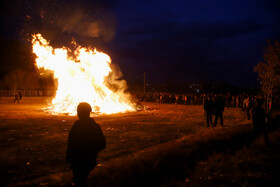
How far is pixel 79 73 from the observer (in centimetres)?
2295

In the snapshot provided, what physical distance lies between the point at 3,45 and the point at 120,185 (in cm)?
6592

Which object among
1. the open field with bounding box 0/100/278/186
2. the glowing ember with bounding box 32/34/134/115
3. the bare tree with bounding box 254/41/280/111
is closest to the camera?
the open field with bounding box 0/100/278/186

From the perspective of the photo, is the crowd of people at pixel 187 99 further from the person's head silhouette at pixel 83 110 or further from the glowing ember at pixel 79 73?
the person's head silhouette at pixel 83 110

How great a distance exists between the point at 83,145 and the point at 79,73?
2030cm

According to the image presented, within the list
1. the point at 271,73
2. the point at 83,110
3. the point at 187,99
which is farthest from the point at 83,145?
the point at 187,99

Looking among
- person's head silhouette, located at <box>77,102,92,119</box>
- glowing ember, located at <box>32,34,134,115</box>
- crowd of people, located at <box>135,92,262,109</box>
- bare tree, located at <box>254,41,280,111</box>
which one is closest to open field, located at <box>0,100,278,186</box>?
person's head silhouette, located at <box>77,102,92,119</box>

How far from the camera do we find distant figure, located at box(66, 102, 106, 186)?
144 inches

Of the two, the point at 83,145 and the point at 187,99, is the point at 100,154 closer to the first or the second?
the point at 83,145

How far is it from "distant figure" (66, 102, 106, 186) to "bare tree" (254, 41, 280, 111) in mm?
13629

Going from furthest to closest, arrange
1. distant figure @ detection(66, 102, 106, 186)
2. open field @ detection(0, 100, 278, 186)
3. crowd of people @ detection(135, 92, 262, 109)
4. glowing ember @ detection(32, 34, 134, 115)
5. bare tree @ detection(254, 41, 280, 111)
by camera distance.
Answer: crowd of people @ detection(135, 92, 262, 109) < glowing ember @ detection(32, 34, 134, 115) < bare tree @ detection(254, 41, 280, 111) < open field @ detection(0, 100, 278, 186) < distant figure @ detection(66, 102, 106, 186)

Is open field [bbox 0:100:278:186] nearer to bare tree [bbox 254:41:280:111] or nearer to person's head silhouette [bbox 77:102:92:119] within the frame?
person's head silhouette [bbox 77:102:92:119]

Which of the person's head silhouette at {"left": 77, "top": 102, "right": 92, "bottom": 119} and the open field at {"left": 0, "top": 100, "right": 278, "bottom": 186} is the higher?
the person's head silhouette at {"left": 77, "top": 102, "right": 92, "bottom": 119}

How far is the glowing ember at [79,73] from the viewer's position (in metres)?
21.8

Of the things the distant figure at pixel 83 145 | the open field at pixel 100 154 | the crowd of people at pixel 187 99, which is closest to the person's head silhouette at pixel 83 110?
the distant figure at pixel 83 145
